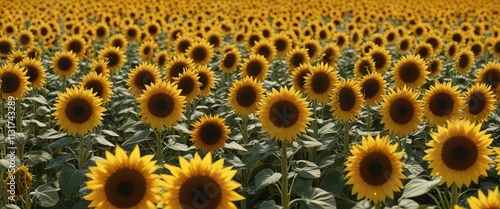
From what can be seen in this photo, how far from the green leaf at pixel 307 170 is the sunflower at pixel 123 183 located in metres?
1.88

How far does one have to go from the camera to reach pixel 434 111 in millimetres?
5520

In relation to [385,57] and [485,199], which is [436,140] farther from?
[385,57]

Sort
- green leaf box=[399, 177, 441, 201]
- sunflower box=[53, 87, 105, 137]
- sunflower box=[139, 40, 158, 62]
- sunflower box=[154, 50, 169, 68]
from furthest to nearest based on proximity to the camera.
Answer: sunflower box=[139, 40, 158, 62] → sunflower box=[154, 50, 169, 68] → sunflower box=[53, 87, 105, 137] → green leaf box=[399, 177, 441, 201]

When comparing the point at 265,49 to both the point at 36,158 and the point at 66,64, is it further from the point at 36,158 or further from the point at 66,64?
the point at 36,158

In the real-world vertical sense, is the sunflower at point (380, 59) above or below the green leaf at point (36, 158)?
above

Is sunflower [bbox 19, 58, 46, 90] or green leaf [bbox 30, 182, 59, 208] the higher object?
sunflower [bbox 19, 58, 46, 90]

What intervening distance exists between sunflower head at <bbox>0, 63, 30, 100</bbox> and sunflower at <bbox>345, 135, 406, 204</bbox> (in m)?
3.84

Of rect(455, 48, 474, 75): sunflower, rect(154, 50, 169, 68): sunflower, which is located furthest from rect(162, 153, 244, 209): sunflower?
rect(455, 48, 474, 75): sunflower

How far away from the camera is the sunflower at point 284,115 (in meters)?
4.86

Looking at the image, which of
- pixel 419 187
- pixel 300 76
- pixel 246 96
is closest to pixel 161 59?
pixel 300 76

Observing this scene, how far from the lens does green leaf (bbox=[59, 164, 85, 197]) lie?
492 cm

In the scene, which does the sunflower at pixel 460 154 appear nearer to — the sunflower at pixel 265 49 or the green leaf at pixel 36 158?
the green leaf at pixel 36 158

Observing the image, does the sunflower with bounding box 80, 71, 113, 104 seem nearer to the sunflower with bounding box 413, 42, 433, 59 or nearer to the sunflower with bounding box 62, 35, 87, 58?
the sunflower with bounding box 62, 35, 87, 58

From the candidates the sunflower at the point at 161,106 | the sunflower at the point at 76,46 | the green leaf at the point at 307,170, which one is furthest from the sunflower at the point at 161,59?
the green leaf at the point at 307,170
